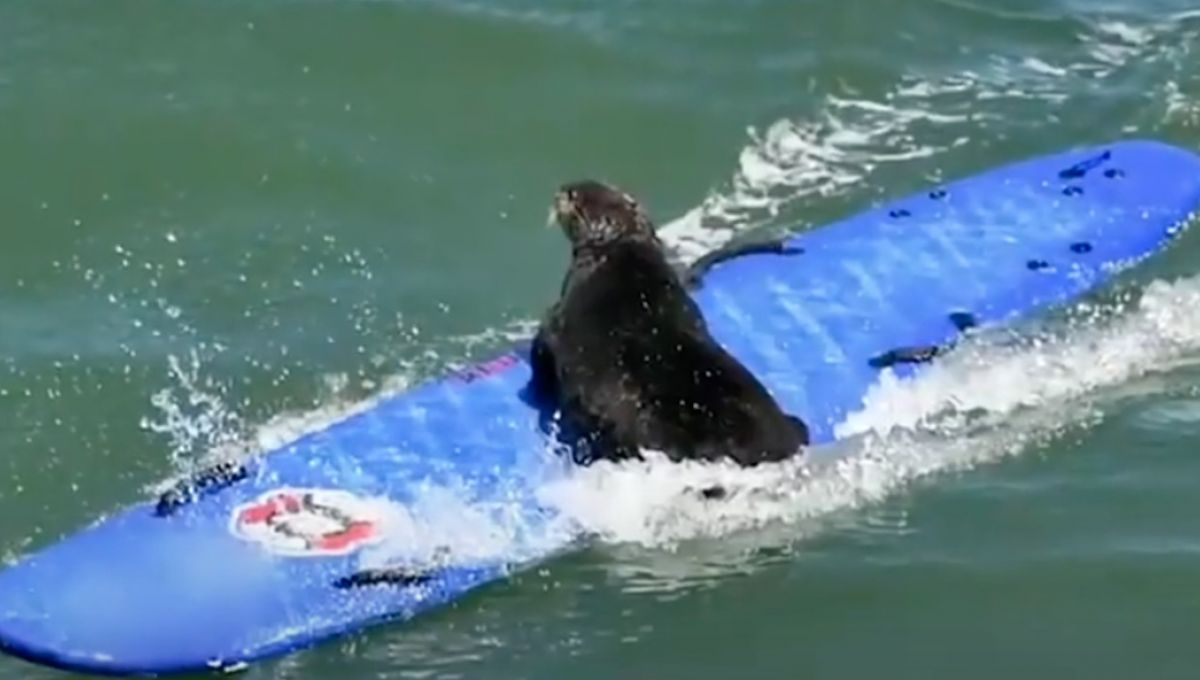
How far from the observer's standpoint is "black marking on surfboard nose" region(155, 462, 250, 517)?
25.6ft

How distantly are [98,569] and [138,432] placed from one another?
139 centimetres

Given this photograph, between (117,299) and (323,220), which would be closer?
(117,299)

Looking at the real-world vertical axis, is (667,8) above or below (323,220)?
above

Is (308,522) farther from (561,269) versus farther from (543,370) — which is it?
(561,269)

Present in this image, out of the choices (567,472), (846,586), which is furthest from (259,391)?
(846,586)

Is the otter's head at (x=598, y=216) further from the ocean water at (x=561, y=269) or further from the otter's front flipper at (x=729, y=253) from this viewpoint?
the ocean water at (x=561, y=269)

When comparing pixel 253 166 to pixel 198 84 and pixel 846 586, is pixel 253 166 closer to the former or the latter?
pixel 198 84

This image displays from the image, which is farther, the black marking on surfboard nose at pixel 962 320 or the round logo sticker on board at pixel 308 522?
the black marking on surfboard nose at pixel 962 320

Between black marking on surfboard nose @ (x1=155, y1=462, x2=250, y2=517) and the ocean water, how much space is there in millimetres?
439

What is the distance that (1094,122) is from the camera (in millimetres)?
11680

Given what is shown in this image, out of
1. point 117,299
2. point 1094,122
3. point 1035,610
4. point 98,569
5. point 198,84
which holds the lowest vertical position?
point 1035,610

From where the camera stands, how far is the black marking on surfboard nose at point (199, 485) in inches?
307

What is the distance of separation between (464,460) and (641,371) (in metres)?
0.71

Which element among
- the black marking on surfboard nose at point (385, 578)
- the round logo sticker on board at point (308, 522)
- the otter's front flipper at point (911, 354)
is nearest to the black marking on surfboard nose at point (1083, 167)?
the otter's front flipper at point (911, 354)
